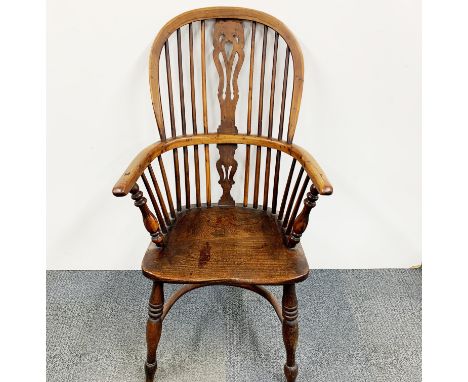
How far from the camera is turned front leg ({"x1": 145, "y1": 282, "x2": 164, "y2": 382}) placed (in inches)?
54.4

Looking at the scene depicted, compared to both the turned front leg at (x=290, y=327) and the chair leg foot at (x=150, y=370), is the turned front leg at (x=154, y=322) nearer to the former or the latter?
the chair leg foot at (x=150, y=370)

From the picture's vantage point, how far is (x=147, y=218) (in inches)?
51.6

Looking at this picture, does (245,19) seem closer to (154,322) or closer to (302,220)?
(302,220)

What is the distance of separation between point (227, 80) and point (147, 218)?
0.60 meters

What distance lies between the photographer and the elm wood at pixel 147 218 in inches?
49.3

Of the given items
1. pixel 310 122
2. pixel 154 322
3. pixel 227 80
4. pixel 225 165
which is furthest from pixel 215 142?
pixel 154 322

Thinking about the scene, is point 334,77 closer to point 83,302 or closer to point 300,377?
point 300,377

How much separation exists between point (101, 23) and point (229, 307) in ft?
3.78

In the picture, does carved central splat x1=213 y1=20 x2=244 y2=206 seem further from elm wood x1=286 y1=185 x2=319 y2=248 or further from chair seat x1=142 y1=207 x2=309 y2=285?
elm wood x1=286 y1=185 x2=319 y2=248

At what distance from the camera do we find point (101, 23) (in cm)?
167

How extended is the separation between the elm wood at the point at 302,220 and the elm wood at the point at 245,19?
360 mm

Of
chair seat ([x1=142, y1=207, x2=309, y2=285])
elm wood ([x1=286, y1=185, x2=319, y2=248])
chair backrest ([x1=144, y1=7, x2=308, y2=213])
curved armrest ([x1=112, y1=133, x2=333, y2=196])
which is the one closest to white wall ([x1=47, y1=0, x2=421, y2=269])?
chair backrest ([x1=144, y1=7, x2=308, y2=213])

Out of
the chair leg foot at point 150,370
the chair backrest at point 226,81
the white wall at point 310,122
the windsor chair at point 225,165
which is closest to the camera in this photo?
the windsor chair at point 225,165

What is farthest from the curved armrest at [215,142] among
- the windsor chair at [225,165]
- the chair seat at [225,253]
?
the chair seat at [225,253]
